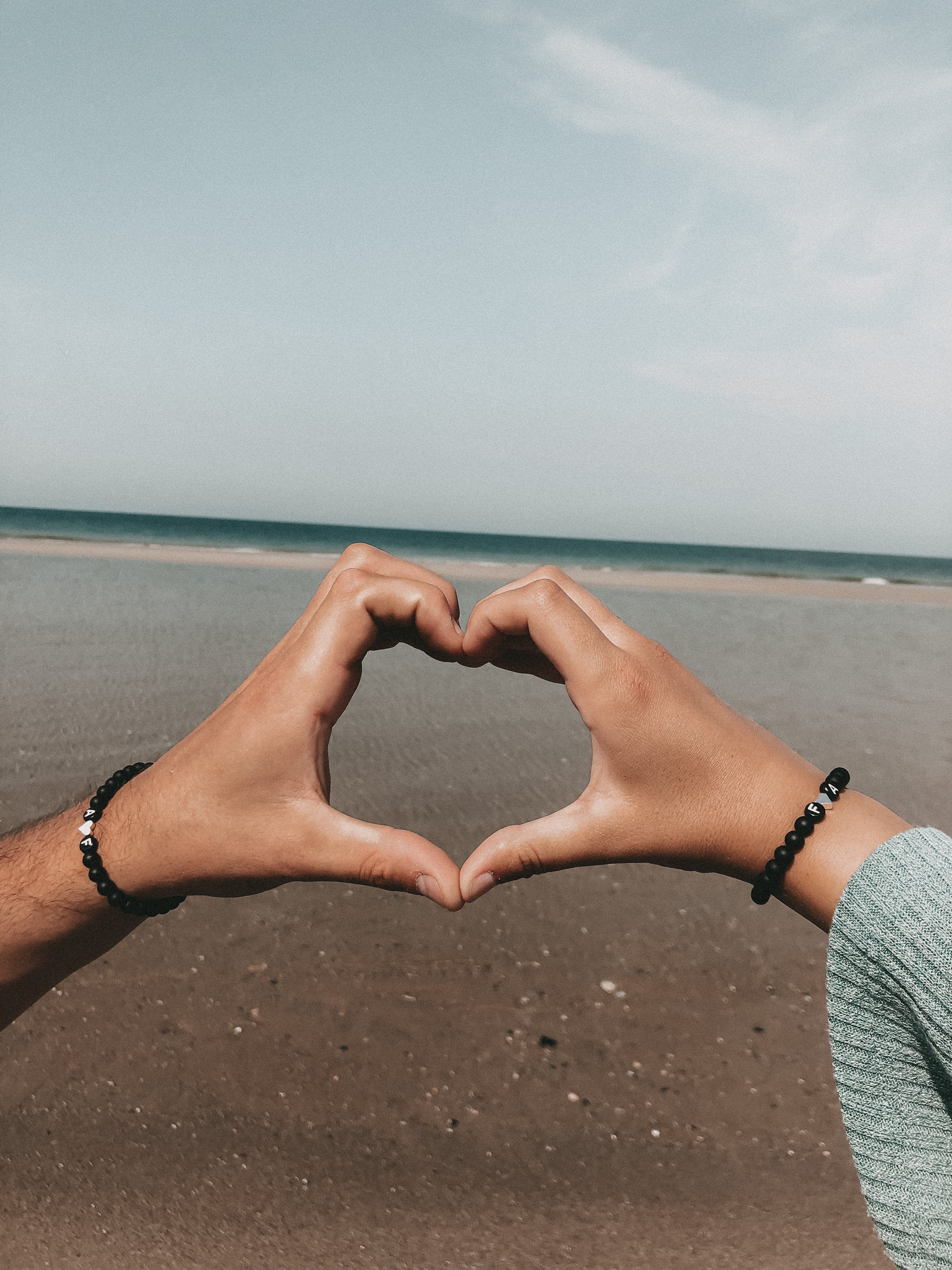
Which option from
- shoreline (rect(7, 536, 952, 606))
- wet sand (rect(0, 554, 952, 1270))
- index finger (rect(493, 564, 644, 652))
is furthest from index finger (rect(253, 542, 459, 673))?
shoreline (rect(7, 536, 952, 606))

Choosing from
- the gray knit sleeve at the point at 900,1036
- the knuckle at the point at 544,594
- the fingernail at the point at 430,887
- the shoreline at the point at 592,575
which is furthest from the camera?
the shoreline at the point at 592,575

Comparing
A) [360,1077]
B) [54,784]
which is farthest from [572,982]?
[54,784]

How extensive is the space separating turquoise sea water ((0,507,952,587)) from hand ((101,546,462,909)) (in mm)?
28881

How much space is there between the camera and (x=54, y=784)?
4023 millimetres

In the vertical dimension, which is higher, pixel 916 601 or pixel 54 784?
pixel 916 601

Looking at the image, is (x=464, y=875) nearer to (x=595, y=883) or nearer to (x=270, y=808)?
(x=270, y=808)

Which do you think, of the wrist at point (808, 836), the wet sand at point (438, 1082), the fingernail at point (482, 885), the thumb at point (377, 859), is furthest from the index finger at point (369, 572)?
the wet sand at point (438, 1082)

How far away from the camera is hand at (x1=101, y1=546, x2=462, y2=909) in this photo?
1332mm

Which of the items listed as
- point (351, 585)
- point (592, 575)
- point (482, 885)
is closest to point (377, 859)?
point (482, 885)

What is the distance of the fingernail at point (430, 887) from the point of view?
128 centimetres

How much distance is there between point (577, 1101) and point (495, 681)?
15.1 feet

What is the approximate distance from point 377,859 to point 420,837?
0.10 metres

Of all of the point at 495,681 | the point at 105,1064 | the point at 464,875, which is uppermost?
the point at 464,875

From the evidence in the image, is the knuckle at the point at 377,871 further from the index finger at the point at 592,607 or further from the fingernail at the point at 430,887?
the index finger at the point at 592,607
